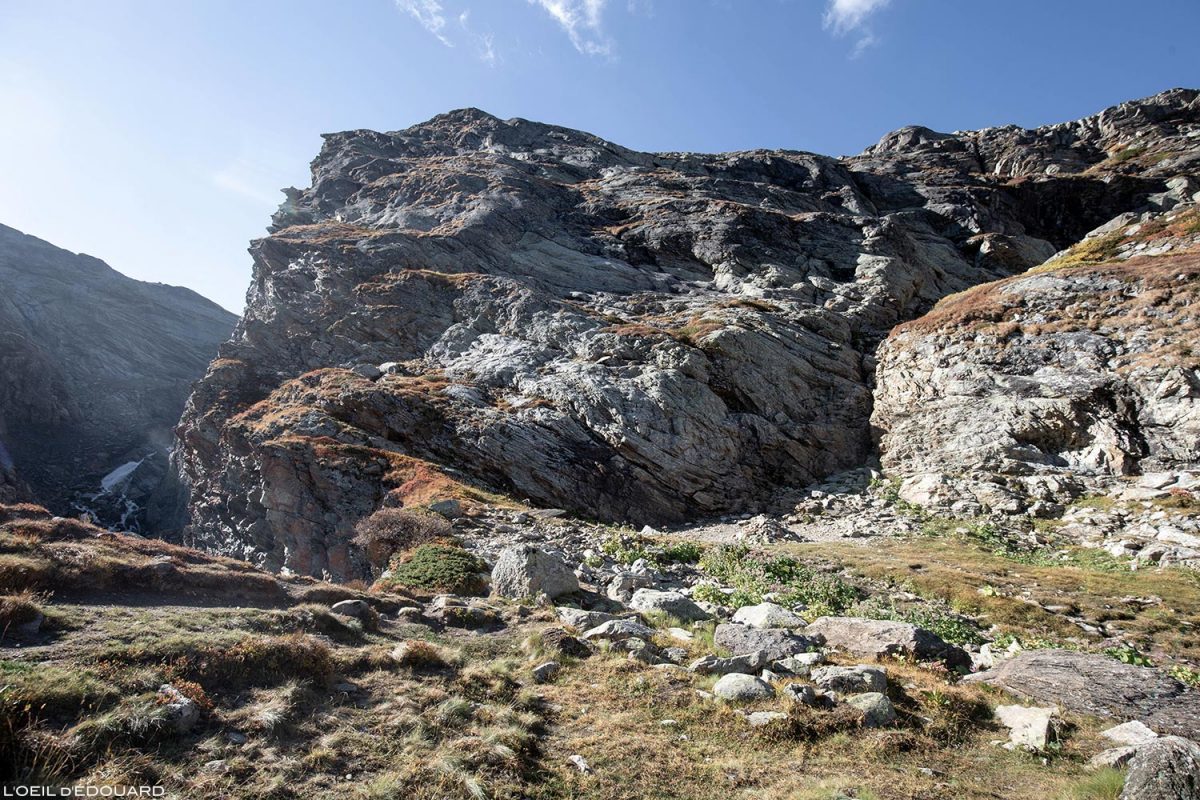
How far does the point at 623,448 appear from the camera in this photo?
37.7 meters

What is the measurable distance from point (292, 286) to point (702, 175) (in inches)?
2703

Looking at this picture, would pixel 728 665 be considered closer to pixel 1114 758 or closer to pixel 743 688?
pixel 743 688

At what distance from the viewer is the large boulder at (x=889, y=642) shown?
12.1 meters

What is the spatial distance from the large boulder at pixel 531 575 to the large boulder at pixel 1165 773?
13.3 m

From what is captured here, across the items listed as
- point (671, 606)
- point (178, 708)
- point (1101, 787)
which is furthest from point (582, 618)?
point (1101, 787)

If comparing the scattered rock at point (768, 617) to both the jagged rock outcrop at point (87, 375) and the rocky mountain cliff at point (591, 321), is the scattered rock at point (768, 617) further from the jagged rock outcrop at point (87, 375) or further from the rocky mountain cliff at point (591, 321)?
the jagged rock outcrop at point (87, 375)

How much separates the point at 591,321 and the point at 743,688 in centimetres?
4232

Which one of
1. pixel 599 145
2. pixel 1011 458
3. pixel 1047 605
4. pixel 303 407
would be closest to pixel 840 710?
pixel 1047 605

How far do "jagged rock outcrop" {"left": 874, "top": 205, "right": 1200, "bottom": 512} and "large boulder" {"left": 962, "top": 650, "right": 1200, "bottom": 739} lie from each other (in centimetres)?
1960

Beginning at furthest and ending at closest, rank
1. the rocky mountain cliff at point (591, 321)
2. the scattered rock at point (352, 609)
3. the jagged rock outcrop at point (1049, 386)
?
the rocky mountain cliff at point (591, 321)
the jagged rock outcrop at point (1049, 386)
the scattered rock at point (352, 609)

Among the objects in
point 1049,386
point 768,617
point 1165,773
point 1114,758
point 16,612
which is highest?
point 1049,386

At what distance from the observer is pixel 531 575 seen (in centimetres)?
1758

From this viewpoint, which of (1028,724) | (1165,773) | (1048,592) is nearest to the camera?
(1165,773)

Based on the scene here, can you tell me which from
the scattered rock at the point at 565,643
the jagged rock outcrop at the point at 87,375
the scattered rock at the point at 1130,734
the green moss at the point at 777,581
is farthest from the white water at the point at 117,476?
the scattered rock at the point at 1130,734
